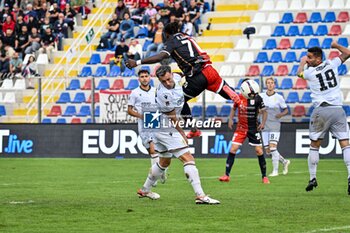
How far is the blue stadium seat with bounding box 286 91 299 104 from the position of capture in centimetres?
3177

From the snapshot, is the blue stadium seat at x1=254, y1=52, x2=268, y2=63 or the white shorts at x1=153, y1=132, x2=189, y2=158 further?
the blue stadium seat at x1=254, y1=52, x2=268, y2=63

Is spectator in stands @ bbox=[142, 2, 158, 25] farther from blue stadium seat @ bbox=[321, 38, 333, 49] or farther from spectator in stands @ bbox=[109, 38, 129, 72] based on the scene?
blue stadium seat @ bbox=[321, 38, 333, 49]

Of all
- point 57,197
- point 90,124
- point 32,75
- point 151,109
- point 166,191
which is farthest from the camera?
point 32,75

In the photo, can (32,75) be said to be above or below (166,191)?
above

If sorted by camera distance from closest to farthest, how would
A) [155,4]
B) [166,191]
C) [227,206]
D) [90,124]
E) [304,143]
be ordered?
[227,206], [166,191], [304,143], [90,124], [155,4]

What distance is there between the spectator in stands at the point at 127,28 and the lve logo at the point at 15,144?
764 cm

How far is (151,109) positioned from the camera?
63.8 ft

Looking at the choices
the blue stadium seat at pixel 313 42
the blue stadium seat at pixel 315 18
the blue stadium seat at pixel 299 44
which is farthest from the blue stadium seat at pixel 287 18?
the blue stadium seat at pixel 313 42

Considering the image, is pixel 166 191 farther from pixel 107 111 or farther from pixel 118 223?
pixel 107 111

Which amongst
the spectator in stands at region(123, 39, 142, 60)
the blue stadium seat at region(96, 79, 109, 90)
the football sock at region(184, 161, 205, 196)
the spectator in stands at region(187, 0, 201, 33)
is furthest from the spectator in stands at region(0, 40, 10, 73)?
the football sock at region(184, 161, 205, 196)

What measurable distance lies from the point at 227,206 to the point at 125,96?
1754 centimetres

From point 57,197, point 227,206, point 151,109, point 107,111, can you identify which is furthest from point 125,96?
point 227,206

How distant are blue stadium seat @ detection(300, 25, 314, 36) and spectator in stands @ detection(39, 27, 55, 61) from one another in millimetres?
9987

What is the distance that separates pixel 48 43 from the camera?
128 ft
